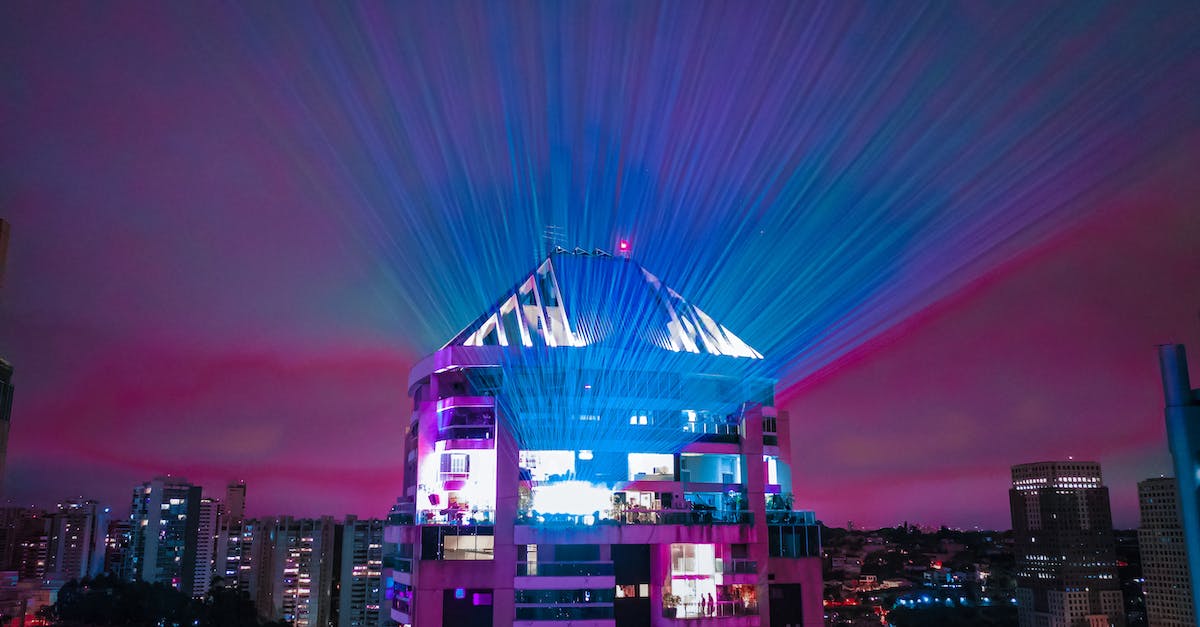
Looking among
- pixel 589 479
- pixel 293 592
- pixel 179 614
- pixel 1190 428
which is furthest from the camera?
pixel 293 592

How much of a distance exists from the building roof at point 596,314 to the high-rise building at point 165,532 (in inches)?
4105

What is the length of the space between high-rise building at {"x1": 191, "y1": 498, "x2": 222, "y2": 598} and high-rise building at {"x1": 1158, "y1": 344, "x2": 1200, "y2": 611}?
147666 millimetres

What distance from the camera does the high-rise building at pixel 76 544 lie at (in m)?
133

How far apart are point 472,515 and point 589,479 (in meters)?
Answer: 6.42

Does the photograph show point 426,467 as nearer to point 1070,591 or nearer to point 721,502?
point 721,502

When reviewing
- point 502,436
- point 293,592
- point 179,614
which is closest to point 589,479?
point 502,436

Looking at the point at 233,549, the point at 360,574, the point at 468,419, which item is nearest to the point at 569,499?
the point at 468,419

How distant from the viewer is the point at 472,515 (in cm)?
4112

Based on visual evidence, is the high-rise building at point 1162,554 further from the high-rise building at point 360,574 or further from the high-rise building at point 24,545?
the high-rise building at point 24,545

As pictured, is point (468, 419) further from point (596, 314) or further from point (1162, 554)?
point (1162, 554)

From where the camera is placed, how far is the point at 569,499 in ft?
138

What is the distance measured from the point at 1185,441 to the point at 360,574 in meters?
123

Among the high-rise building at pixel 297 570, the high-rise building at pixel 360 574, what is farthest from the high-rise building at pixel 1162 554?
the high-rise building at pixel 297 570

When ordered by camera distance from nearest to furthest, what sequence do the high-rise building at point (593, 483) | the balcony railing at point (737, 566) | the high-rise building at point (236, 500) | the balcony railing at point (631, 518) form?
the high-rise building at point (593, 483) → the balcony railing at point (631, 518) → the balcony railing at point (737, 566) → the high-rise building at point (236, 500)
